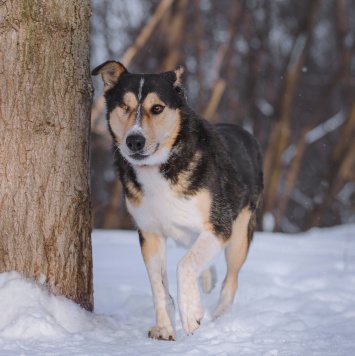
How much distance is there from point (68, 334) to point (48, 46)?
1710 millimetres

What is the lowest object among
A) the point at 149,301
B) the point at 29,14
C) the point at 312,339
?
the point at 149,301

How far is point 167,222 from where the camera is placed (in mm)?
4500

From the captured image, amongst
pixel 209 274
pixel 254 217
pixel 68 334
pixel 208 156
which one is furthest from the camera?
pixel 254 217

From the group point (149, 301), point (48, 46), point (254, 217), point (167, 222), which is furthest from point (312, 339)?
point (48, 46)

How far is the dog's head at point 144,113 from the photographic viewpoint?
14.2 ft

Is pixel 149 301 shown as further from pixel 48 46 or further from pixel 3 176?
pixel 48 46

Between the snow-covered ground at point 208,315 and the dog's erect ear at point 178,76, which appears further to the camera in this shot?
the dog's erect ear at point 178,76

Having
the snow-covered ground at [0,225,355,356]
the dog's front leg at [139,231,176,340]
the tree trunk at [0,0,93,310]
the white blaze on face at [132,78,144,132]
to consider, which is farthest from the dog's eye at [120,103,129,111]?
the snow-covered ground at [0,225,355,356]

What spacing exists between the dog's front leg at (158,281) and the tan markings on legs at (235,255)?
2.37 feet

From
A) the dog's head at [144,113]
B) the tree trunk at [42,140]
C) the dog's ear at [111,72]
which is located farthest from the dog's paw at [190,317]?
the dog's ear at [111,72]

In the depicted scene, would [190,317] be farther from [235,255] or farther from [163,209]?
[235,255]

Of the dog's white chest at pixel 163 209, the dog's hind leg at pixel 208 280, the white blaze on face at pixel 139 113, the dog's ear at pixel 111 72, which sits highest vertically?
the dog's ear at pixel 111 72

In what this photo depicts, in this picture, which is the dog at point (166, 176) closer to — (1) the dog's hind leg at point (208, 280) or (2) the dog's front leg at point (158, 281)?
(2) the dog's front leg at point (158, 281)

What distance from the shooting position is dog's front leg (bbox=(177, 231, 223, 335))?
415cm
